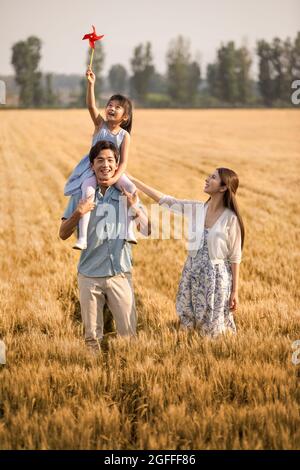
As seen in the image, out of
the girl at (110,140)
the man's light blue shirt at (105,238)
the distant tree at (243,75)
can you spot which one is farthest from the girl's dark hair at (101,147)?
the distant tree at (243,75)

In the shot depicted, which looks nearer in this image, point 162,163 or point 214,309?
point 214,309

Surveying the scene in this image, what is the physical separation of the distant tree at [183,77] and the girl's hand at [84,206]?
7157 cm

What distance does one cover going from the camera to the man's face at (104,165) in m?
3.92

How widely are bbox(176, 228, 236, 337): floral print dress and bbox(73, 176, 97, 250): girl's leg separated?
95 cm

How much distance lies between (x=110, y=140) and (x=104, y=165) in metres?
0.46

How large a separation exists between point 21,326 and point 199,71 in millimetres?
73483

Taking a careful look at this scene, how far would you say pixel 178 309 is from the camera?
4500 mm

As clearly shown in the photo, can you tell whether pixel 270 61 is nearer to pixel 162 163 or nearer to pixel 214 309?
pixel 162 163

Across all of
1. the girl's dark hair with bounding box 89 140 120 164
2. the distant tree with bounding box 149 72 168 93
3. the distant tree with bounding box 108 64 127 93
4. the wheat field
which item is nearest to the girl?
the girl's dark hair with bounding box 89 140 120 164

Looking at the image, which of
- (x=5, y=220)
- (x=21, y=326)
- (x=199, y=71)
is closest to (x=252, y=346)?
(x=21, y=326)

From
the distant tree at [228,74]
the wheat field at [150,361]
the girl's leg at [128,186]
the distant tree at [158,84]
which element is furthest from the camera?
the distant tree at [158,84]

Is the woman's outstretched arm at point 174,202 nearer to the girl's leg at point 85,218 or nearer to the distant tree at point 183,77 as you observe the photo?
the girl's leg at point 85,218
